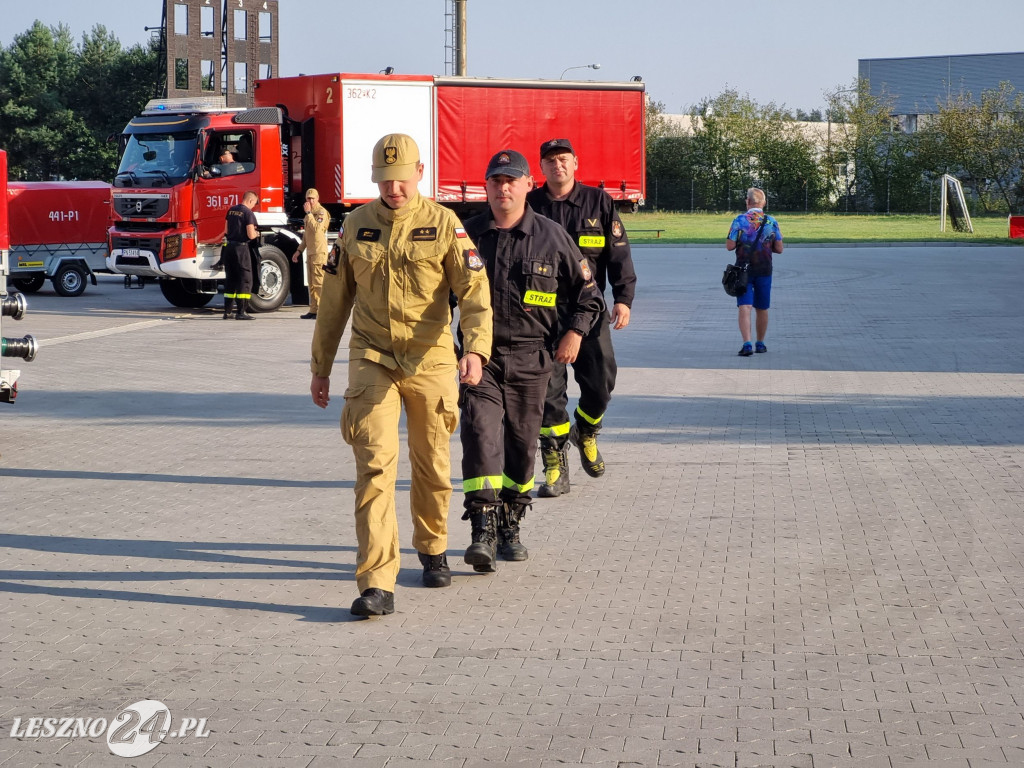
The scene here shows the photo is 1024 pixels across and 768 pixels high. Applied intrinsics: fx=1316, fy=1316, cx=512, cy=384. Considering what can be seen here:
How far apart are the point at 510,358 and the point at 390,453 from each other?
3.47 feet

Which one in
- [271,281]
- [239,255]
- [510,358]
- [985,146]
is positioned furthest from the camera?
Result: [985,146]

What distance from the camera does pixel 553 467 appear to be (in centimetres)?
763

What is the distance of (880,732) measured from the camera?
4105 mm

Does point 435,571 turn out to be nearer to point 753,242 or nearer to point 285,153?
point 753,242

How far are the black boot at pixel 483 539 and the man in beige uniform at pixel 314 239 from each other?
532 inches

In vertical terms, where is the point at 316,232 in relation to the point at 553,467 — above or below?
above

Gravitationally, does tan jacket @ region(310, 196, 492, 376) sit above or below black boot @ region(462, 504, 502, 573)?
above

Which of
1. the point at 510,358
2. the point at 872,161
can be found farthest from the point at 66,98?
the point at 510,358

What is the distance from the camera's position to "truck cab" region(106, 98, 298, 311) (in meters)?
20.2

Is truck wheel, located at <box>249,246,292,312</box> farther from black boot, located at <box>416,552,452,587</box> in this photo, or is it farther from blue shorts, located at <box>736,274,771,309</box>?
black boot, located at <box>416,552,452,587</box>

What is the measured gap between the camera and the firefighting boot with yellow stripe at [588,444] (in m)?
7.86

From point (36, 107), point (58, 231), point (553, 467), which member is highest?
point (36, 107)

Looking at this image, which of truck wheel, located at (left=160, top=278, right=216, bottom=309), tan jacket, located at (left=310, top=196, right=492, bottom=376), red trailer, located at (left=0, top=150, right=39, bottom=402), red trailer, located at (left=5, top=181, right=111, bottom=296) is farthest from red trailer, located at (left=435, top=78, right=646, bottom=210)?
tan jacket, located at (left=310, top=196, right=492, bottom=376)

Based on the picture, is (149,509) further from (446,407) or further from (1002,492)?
(1002,492)
